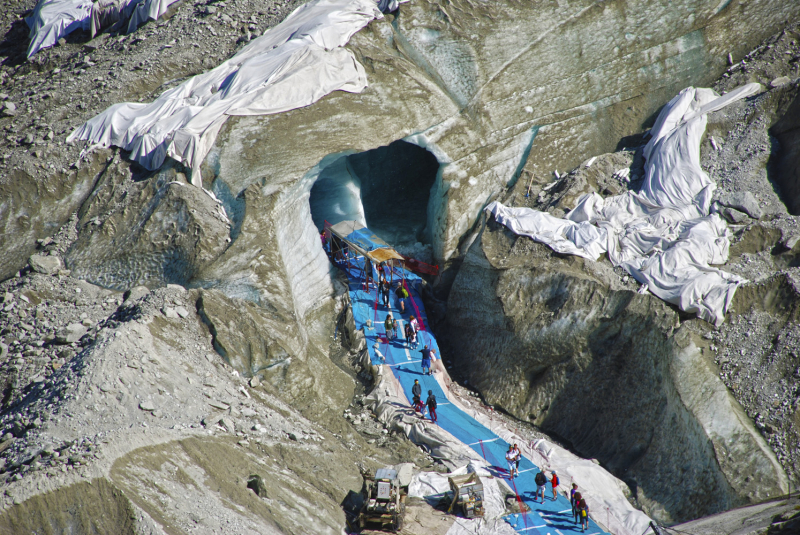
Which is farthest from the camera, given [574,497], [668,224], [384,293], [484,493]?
[384,293]

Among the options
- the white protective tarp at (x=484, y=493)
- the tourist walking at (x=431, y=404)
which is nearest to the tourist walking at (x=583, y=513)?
the white protective tarp at (x=484, y=493)

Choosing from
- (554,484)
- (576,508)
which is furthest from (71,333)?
(576,508)

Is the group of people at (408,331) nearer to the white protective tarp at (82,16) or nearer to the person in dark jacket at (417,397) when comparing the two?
the person in dark jacket at (417,397)

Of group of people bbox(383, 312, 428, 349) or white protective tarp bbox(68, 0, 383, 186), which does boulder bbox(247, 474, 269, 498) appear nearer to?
group of people bbox(383, 312, 428, 349)

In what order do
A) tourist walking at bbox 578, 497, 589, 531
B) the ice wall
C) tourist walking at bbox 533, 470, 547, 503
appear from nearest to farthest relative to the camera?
tourist walking at bbox 578, 497, 589, 531 → tourist walking at bbox 533, 470, 547, 503 → the ice wall

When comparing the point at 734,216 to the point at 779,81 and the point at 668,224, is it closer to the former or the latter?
the point at 668,224


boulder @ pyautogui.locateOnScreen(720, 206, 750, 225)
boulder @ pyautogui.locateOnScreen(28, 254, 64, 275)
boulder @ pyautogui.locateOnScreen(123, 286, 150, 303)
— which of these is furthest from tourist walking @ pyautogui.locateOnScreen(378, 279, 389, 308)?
boulder @ pyautogui.locateOnScreen(720, 206, 750, 225)

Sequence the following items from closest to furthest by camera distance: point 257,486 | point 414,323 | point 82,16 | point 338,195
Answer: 1. point 257,486
2. point 414,323
3. point 338,195
4. point 82,16
